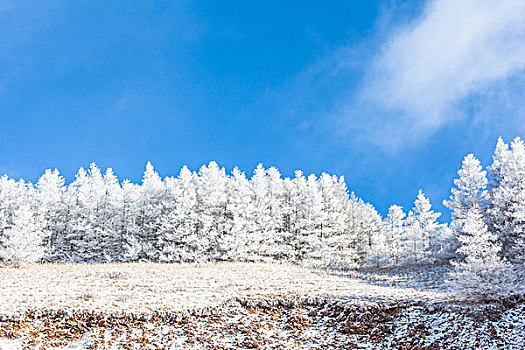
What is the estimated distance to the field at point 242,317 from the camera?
1473 centimetres

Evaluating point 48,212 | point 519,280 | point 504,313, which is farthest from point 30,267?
point 519,280

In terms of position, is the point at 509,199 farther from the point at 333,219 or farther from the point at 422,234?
the point at 333,219

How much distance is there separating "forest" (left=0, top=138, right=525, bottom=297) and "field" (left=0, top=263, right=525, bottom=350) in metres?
17.0

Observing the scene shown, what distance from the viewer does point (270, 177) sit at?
175 ft

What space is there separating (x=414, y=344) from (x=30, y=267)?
98.2 ft

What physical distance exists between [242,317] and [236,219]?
26.0 meters

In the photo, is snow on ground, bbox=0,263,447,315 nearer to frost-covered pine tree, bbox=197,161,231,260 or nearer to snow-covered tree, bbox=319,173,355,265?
frost-covered pine tree, bbox=197,161,231,260

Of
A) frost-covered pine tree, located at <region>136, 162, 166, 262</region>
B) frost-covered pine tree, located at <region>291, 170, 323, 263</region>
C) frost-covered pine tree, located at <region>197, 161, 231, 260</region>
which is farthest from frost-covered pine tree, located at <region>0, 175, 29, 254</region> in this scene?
frost-covered pine tree, located at <region>291, 170, 323, 263</region>

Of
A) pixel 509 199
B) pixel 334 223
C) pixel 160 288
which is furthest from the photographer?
pixel 334 223

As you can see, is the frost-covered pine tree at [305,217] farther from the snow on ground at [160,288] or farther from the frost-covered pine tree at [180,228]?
the snow on ground at [160,288]

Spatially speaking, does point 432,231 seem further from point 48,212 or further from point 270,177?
point 48,212

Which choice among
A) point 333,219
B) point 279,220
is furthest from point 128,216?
point 333,219

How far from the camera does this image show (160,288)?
2264 cm

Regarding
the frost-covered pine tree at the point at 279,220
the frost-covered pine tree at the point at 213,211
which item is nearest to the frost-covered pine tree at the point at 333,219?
the frost-covered pine tree at the point at 279,220
